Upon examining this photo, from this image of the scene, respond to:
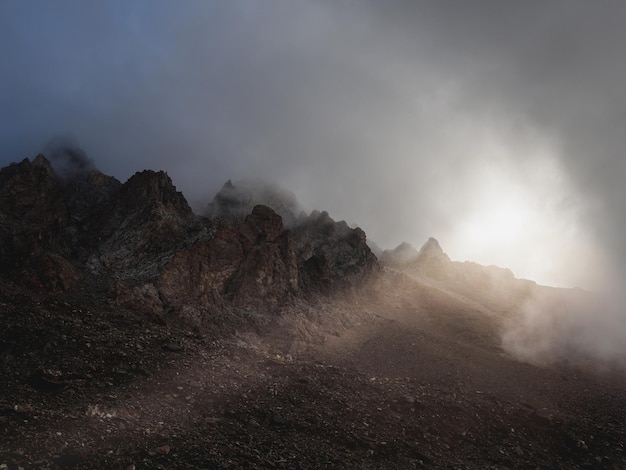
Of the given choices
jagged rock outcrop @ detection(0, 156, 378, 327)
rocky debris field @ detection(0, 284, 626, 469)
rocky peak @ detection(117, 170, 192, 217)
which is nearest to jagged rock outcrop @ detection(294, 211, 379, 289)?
jagged rock outcrop @ detection(0, 156, 378, 327)

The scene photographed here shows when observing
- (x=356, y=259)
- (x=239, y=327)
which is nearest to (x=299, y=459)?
(x=239, y=327)

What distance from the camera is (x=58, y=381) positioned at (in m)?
17.8

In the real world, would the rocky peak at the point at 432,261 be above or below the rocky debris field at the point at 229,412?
above

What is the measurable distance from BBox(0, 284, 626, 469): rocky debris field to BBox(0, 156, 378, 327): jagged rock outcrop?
690cm

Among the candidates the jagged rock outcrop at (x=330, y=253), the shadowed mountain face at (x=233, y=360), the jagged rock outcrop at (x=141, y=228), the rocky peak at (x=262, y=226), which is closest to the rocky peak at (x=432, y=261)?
the jagged rock outcrop at (x=330, y=253)

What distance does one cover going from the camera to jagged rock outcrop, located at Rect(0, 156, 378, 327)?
3756cm

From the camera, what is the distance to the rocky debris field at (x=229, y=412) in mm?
14797

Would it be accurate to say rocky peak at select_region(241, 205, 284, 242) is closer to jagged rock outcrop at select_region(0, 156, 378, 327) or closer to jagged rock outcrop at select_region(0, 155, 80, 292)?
jagged rock outcrop at select_region(0, 156, 378, 327)

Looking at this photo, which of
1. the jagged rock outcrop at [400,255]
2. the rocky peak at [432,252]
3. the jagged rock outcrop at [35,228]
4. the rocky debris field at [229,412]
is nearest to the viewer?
the rocky debris field at [229,412]

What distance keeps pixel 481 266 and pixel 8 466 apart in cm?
13711

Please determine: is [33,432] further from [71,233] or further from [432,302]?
[432,302]

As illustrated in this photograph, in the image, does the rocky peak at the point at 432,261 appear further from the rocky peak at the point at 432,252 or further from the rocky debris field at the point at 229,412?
the rocky debris field at the point at 229,412

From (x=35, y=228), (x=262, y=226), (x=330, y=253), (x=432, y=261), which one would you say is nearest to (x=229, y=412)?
(x=262, y=226)

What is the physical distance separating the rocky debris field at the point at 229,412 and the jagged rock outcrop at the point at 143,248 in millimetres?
6904
